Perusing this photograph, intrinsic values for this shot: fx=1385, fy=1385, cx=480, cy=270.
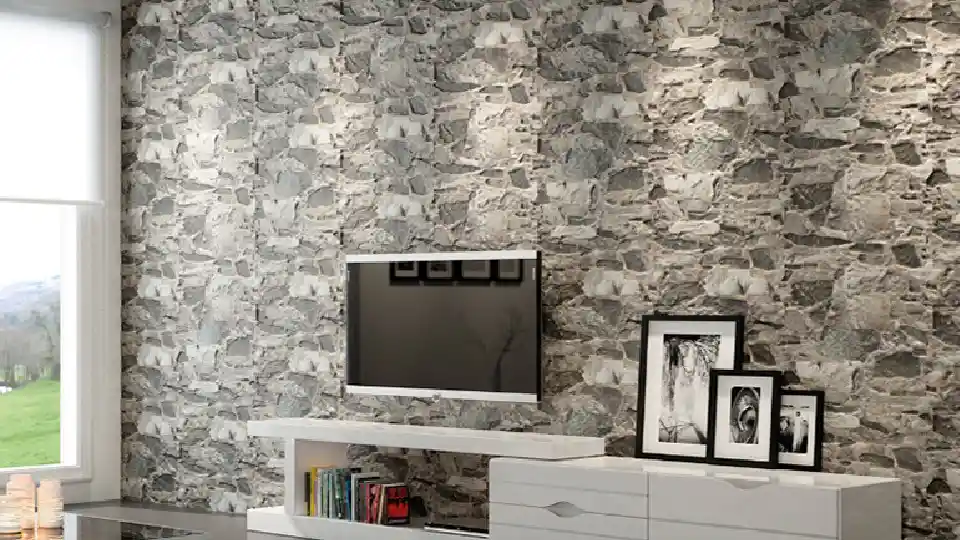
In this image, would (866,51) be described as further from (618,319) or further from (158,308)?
(158,308)

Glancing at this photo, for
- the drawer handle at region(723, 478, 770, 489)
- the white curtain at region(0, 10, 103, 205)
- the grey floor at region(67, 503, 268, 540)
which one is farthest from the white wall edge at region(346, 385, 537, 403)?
the white curtain at region(0, 10, 103, 205)

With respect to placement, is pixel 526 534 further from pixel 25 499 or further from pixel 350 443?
pixel 25 499

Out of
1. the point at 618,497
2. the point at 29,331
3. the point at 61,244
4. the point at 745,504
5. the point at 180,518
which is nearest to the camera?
the point at 745,504

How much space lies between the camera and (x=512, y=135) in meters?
6.44

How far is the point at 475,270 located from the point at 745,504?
193 cm

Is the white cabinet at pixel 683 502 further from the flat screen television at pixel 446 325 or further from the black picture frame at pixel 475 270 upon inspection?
the black picture frame at pixel 475 270

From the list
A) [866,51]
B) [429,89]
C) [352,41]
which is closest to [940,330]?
[866,51]

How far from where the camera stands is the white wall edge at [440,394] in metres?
6.24

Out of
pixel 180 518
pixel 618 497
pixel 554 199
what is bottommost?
pixel 180 518

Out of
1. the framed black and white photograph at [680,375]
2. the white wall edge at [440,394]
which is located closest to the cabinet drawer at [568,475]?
the framed black and white photograph at [680,375]

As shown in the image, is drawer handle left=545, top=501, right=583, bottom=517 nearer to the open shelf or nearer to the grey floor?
the open shelf

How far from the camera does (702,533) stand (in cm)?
511

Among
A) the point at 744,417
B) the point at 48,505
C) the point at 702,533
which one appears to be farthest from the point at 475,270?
the point at 48,505

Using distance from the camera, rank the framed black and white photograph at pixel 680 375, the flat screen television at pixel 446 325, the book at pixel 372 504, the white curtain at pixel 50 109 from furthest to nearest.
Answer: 1. the white curtain at pixel 50 109
2. the book at pixel 372 504
3. the flat screen television at pixel 446 325
4. the framed black and white photograph at pixel 680 375
